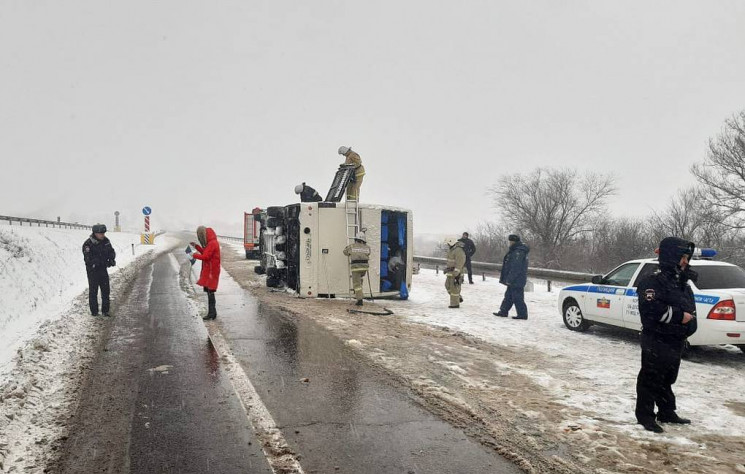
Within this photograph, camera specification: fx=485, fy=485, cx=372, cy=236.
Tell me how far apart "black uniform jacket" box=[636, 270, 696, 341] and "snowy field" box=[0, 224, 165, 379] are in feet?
22.2

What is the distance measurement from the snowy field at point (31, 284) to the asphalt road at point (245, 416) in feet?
5.49

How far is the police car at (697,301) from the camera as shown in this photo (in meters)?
6.55

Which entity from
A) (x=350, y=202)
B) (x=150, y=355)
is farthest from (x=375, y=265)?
(x=150, y=355)

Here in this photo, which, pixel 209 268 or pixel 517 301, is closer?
pixel 209 268

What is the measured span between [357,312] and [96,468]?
726cm

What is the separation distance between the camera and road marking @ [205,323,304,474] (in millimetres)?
3604

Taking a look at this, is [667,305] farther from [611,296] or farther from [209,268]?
[209,268]

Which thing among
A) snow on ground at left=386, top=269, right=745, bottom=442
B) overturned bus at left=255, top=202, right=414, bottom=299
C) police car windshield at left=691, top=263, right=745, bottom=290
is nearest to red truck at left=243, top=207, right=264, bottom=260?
overturned bus at left=255, top=202, right=414, bottom=299

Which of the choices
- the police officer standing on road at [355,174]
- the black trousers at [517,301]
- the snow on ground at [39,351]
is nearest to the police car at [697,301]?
the black trousers at [517,301]

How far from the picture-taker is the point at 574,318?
9.41 metres

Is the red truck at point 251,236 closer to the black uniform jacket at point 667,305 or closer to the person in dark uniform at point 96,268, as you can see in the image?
the person in dark uniform at point 96,268

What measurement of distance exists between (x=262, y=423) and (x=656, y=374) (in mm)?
Result: 3625

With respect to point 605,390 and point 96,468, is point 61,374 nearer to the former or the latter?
point 96,468

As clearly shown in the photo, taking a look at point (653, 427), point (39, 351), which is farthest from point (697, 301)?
point (39, 351)
